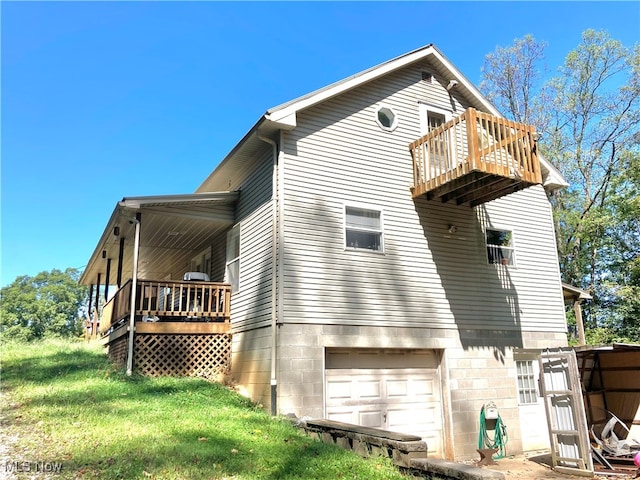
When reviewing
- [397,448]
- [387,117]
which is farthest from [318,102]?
[397,448]

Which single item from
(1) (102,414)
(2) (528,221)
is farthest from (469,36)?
(1) (102,414)

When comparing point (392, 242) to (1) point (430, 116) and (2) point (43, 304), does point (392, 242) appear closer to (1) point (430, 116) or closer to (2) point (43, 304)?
(1) point (430, 116)

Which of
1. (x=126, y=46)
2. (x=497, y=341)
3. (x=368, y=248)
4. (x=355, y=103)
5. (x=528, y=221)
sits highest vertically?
(x=126, y=46)

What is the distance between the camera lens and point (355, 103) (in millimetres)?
10797

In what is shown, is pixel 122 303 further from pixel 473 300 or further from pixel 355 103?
pixel 473 300

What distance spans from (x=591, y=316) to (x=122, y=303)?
21.4m

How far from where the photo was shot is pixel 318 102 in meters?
10.0

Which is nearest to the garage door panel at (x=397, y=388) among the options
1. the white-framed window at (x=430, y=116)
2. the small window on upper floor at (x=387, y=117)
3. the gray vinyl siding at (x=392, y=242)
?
the gray vinyl siding at (x=392, y=242)

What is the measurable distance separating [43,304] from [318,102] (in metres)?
55.1

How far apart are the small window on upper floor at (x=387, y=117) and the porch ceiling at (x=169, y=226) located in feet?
12.9

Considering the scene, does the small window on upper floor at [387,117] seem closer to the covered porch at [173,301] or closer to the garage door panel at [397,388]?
the covered porch at [173,301]

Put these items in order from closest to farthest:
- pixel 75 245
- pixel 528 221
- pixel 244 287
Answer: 1. pixel 244 287
2. pixel 528 221
3. pixel 75 245

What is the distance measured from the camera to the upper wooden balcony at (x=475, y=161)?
30.8ft

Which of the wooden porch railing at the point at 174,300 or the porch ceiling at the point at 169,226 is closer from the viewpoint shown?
the wooden porch railing at the point at 174,300
